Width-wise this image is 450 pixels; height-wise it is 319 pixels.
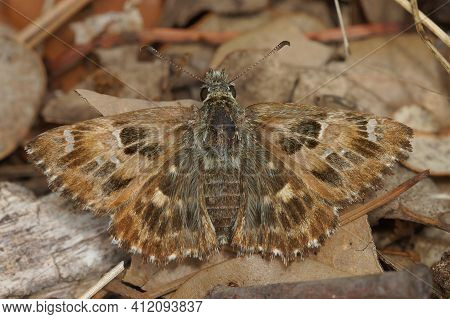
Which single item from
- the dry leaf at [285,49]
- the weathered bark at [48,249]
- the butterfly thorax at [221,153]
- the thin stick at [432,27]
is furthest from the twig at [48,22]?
the thin stick at [432,27]

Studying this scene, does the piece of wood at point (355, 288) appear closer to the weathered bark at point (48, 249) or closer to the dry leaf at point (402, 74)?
the weathered bark at point (48, 249)

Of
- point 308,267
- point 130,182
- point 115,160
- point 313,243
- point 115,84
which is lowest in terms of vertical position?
point 308,267

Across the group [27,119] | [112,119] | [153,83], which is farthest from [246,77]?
Answer: [27,119]

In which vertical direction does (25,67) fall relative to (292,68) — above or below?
above

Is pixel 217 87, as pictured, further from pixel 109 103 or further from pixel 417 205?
pixel 417 205

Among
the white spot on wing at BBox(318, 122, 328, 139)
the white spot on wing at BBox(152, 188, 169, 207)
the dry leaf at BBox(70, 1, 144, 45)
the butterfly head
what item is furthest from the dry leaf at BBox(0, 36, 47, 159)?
the white spot on wing at BBox(318, 122, 328, 139)

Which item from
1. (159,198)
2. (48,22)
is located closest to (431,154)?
(159,198)

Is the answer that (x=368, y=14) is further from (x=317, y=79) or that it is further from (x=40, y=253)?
(x=40, y=253)
